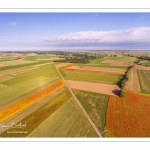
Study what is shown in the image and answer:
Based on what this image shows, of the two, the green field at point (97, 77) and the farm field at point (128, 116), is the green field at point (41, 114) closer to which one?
the farm field at point (128, 116)

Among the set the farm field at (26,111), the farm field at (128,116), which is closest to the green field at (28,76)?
the farm field at (26,111)

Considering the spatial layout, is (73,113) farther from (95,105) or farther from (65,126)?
(95,105)

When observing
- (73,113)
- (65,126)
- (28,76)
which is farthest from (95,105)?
(28,76)

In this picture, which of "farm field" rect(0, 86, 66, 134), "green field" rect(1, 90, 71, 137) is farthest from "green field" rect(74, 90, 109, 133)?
"farm field" rect(0, 86, 66, 134)

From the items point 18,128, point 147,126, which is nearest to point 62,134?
point 18,128

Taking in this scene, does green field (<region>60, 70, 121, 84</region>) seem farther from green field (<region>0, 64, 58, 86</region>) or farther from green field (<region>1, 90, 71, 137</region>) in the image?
green field (<region>1, 90, 71, 137</region>)

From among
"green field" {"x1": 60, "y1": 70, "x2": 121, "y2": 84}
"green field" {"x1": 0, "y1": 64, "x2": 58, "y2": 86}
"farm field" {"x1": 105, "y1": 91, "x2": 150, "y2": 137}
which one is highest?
"green field" {"x1": 0, "y1": 64, "x2": 58, "y2": 86}
